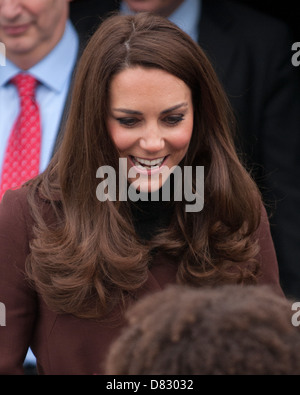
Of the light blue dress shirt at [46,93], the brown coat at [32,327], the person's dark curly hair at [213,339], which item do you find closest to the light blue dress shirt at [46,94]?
the light blue dress shirt at [46,93]

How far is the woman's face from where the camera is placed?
2049 millimetres

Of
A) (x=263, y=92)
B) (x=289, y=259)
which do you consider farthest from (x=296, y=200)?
(x=263, y=92)

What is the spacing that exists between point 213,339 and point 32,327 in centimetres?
107

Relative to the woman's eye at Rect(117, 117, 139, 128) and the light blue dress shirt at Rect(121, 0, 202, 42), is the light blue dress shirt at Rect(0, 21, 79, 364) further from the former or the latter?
the woman's eye at Rect(117, 117, 139, 128)

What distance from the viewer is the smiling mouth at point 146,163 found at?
7.00 feet

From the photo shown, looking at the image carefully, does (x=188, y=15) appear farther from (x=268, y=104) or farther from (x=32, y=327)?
(x=32, y=327)

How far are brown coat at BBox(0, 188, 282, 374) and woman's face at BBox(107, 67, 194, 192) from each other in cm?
35

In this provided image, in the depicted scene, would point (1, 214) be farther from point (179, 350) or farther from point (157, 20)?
point (179, 350)

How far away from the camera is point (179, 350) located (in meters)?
1.18

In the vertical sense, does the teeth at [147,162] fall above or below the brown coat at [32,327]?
above

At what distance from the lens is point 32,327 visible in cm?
214

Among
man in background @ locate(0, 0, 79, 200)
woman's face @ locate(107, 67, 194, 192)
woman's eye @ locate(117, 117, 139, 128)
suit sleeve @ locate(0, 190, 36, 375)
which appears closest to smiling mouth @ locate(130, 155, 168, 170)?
woman's face @ locate(107, 67, 194, 192)

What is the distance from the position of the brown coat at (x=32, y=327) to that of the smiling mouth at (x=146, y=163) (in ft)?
1.16

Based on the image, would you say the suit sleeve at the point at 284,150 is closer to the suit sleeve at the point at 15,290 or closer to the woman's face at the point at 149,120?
the woman's face at the point at 149,120
